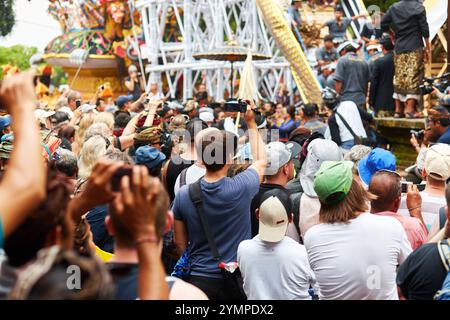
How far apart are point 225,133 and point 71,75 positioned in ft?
93.0

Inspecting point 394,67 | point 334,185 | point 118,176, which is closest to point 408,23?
point 394,67

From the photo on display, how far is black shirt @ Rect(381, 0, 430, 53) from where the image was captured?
1105 cm

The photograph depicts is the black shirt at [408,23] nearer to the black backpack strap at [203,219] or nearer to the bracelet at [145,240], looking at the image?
the black backpack strap at [203,219]

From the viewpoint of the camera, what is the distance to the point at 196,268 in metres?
4.80

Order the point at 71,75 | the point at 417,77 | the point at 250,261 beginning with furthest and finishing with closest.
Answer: the point at 71,75, the point at 417,77, the point at 250,261

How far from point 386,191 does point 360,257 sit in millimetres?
869

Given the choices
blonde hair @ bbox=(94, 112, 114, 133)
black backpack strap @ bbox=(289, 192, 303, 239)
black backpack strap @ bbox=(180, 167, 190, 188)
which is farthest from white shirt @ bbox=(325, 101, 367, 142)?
black backpack strap @ bbox=(289, 192, 303, 239)

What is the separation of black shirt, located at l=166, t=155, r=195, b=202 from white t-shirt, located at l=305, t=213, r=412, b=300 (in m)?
2.36

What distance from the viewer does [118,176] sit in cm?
281

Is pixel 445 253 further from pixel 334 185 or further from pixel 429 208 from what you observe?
pixel 429 208

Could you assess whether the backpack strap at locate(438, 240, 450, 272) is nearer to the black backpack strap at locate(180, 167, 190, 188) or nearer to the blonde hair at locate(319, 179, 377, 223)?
the blonde hair at locate(319, 179, 377, 223)

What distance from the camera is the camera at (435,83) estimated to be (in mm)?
10109

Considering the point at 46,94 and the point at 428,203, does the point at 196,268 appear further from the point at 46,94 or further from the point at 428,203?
the point at 46,94
